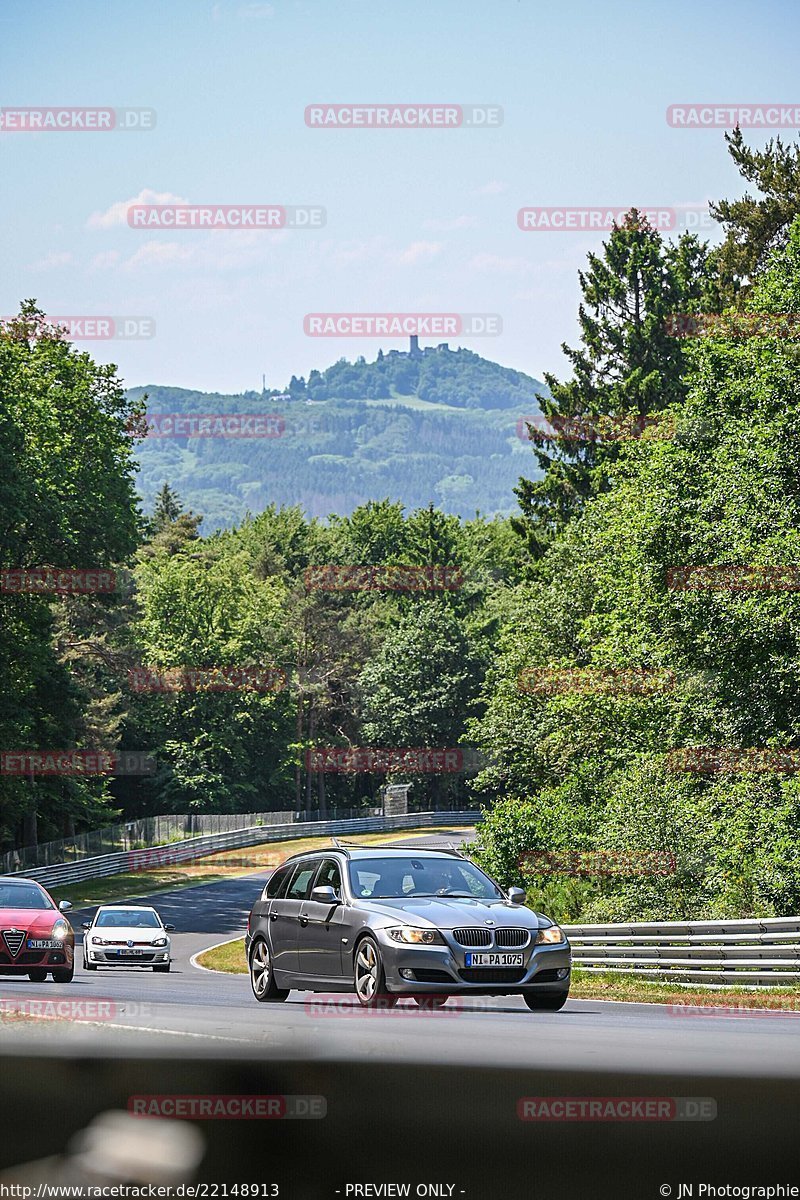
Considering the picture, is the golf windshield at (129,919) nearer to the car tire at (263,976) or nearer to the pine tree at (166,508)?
the car tire at (263,976)

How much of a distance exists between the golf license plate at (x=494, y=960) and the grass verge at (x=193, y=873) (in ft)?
136

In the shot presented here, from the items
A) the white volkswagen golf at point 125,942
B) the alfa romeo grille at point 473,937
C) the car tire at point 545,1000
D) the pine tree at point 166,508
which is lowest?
the white volkswagen golf at point 125,942

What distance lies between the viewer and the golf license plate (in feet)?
43.4

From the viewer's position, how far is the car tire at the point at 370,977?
13.4 meters

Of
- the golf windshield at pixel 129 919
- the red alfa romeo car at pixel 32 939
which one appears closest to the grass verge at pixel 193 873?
the golf windshield at pixel 129 919

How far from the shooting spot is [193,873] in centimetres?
7269

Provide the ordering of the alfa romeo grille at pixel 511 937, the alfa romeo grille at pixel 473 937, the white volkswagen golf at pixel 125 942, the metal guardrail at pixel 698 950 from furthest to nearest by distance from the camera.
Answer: the white volkswagen golf at pixel 125 942 < the metal guardrail at pixel 698 950 < the alfa romeo grille at pixel 511 937 < the alfa romeo grille at pixel 473 937

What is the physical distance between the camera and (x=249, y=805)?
102 m

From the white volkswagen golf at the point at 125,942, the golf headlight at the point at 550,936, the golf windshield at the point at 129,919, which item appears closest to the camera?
the golf headlight at the point at 550,936

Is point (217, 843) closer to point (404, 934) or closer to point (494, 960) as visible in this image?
point (404, 934)

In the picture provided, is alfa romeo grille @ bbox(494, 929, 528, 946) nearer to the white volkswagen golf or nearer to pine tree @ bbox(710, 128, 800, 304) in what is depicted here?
the white volkswagen golf

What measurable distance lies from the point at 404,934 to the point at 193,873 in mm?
61103

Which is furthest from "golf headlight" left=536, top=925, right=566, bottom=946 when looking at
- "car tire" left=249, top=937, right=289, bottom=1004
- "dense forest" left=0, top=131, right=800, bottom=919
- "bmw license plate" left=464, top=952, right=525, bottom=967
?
"dense forest" left=0, top=131, right=800, bottom=919

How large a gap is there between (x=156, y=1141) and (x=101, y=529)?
Result: 54.2m
